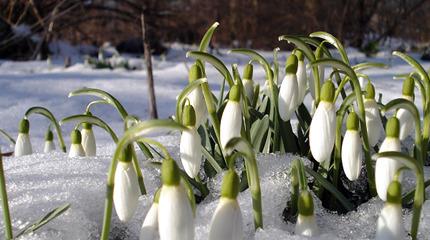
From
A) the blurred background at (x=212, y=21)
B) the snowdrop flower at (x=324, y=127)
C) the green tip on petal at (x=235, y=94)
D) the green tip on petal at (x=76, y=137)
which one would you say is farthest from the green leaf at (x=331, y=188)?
the blurred background at (x=212, y=21)

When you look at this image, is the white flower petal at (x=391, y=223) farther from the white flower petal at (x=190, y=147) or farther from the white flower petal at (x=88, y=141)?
the white flower petal at (x=88, y=141)

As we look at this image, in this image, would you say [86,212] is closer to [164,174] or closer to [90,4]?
[164,174]

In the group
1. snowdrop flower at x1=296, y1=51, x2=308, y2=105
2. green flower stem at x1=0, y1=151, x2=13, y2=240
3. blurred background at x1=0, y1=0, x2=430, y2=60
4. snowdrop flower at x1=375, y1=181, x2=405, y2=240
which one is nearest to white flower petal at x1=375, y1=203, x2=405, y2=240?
snowdrop flower at x1=375, y1=181, x2=405, y2=240

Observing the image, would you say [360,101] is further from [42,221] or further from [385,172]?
[42,221]

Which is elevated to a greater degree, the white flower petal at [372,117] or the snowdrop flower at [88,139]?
the white flower petal at [372,117]

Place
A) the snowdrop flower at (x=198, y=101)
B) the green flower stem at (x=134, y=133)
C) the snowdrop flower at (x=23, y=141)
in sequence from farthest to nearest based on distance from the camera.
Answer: the snowdrop flower at (x=23, y=141)
the snowdrop flower at (x=198, y=101)
the green flower stem at (x=134, y=133)

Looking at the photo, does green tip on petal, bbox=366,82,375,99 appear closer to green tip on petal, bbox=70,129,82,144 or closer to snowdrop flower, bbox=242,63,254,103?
snowdrop flower, bbox=242,63,254,103

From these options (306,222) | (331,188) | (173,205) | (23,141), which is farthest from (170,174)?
(23,141)
